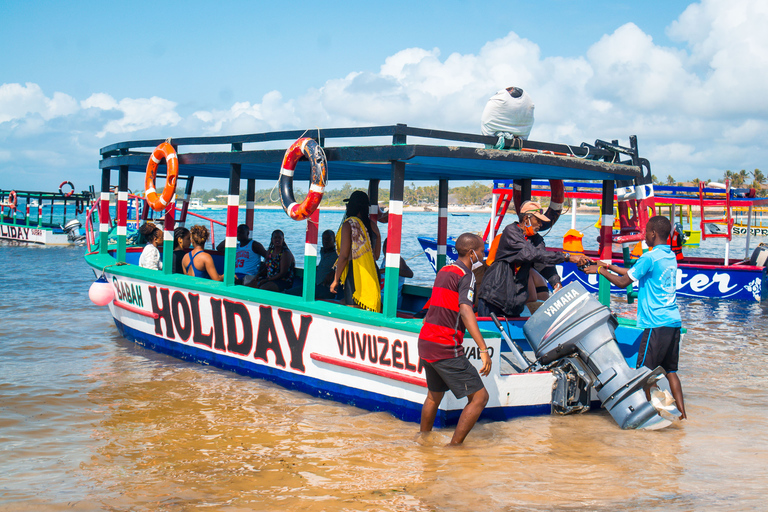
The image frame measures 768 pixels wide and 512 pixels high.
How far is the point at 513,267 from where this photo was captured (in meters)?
5.98

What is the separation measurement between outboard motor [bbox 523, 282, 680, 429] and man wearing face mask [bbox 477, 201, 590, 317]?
19.1 inches

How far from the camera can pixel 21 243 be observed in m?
31.9

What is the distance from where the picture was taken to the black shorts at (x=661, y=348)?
18.0 ft

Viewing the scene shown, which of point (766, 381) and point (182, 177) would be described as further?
point (182, 177)

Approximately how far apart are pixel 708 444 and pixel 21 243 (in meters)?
33.5

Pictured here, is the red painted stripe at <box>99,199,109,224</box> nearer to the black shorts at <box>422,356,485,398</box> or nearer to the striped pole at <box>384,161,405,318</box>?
the striped pole at <box>384,161,405,318</box>

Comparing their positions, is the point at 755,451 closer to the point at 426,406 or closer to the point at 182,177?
the point at 426,406

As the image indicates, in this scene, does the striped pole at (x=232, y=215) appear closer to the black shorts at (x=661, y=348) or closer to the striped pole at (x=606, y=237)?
the striped pole at (x=606, y=237)

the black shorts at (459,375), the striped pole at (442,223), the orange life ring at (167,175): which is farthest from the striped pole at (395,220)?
the orange life ring at (167,175)

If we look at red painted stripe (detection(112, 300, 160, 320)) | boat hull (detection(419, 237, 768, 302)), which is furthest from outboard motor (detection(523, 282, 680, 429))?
boat hull (detection(419, 237, 768, 302))

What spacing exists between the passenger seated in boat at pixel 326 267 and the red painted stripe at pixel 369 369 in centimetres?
174

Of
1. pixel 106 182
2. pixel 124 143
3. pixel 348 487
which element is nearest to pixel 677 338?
pixel 348 487

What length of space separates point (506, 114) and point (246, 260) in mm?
4958

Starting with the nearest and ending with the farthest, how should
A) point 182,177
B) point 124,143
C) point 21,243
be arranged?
1. point 124,143
2. point 182,177
3. point 21,243
